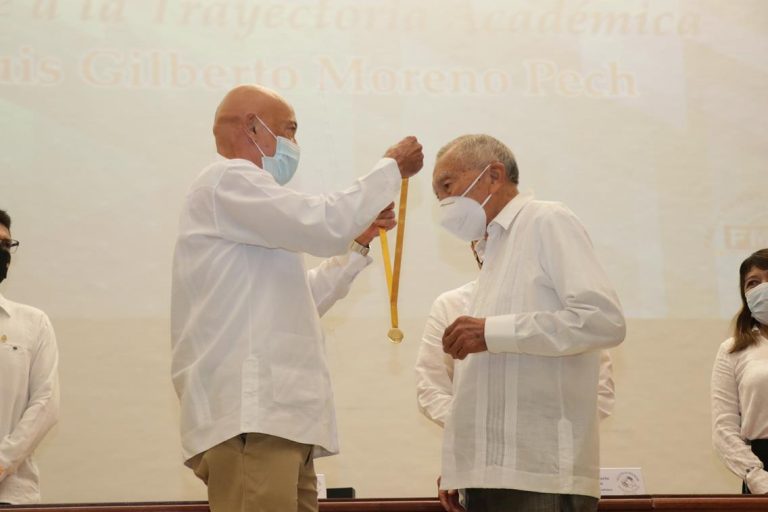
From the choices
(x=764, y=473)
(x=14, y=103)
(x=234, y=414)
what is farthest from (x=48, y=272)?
(x=764, y=473)

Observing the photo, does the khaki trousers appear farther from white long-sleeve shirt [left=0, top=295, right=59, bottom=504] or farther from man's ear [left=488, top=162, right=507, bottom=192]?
white long-sleeve shirt [left=0, top=295, right=59, bottom=504]

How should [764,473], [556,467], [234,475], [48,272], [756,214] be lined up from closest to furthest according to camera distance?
[234,475], [556,467], [764,473], [48,272], [756,214]

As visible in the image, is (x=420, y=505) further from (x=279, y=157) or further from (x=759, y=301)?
(x=759, y=301)

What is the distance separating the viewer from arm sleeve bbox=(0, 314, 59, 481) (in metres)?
3.78

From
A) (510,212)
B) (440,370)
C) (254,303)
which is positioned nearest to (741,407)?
(440,370)

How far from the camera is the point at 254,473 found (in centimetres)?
230

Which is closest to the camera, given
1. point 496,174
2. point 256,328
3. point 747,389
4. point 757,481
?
point 256,328

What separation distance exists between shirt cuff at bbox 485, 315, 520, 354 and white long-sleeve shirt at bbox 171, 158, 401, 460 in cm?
41

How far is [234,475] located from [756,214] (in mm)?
4187

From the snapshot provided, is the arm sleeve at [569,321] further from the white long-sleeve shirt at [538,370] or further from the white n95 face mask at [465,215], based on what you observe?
the white n95 face mask at [465,215]

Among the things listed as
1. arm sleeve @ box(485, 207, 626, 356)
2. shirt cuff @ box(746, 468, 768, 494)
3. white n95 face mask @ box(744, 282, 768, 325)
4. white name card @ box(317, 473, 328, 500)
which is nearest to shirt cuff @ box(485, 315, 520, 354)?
arm sleeve @ box(485, 207, 626, 356)

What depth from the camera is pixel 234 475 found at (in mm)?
2328

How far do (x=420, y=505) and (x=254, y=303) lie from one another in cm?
122

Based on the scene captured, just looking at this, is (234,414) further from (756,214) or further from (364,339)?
(756,214)
